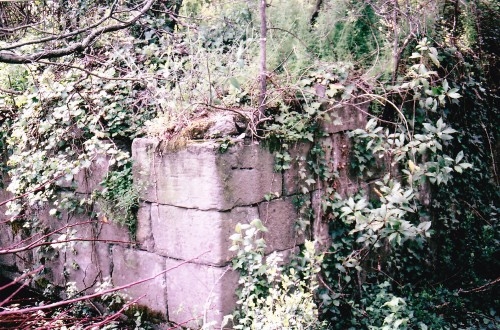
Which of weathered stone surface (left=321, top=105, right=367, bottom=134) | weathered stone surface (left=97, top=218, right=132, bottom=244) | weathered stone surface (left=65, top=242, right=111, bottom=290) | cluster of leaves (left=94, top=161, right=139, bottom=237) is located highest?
weathered stone surface (left=321, top=105, right=367, bottom=134)

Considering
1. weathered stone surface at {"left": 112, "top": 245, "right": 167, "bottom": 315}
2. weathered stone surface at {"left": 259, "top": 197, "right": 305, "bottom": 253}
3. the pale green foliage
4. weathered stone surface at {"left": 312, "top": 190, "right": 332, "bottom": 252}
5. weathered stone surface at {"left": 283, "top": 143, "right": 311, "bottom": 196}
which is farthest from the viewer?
weathered stone surface at {"left": 312, "top": 190, "right": 332, "bottom": 252}

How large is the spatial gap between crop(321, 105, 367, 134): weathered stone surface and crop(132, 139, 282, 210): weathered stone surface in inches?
24.2

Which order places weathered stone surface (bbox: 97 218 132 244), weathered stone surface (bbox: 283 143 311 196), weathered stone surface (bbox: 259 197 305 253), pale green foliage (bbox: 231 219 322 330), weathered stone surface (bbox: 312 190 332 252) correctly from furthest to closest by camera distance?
1. weathered stone surface (bbox: 97 218 132 244)
2. weathered stone surface (bbox: 312 190 332 252)
3. weathered stone surface (bbox: 283 143 311 196)
4. weathered stone surface (bbox: 259 197 305 253)
5. pale green foliage (bbox: 231 219 322 330)

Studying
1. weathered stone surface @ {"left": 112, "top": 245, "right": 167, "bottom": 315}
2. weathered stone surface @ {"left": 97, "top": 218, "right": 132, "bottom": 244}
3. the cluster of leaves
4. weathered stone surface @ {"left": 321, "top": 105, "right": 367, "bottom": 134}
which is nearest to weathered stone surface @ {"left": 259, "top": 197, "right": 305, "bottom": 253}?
weathered stone surface @ {"left": 321, "top": 105, "right": 367, "bottom": 134}

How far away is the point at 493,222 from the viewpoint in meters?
5.02

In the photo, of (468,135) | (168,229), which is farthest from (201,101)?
(468,135)

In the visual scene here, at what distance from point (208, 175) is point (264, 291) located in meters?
0.83

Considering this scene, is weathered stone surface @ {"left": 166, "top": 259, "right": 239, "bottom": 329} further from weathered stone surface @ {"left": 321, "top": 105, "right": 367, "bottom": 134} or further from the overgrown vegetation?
weathered stone surface @ {"left": 321, "top": 105, "right": 367, "bottom": 134}

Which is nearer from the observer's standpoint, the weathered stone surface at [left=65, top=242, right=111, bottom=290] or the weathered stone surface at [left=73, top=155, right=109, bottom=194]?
the weathered stone surface at [left=73, top=155, right=109, bottom=194]

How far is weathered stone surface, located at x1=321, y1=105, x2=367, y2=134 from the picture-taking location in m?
3.72

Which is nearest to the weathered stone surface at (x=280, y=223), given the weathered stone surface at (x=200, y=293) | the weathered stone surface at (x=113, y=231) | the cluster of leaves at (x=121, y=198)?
the weathered stone surface at (x=200, y=293)

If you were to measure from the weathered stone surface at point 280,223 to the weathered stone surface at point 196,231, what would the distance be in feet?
0.32

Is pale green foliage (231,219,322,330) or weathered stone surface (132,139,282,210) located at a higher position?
weathered stone surface (132,139,282,210)

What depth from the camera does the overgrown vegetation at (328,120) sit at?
3430 millimetres
